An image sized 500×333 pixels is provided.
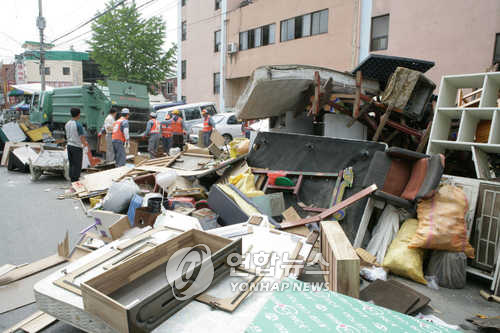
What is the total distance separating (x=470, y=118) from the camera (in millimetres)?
4336

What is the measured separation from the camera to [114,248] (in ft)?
9.27

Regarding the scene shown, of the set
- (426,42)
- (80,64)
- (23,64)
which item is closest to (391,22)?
(426,42)

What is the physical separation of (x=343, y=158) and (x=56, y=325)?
3910mm

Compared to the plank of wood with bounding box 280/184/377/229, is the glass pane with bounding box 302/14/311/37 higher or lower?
higher

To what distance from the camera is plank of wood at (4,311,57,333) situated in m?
2.54

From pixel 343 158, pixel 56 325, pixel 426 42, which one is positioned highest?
pixel 426 42

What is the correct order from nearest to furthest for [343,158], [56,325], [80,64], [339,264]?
[339,264], [56,325], [343,158], [80,64]

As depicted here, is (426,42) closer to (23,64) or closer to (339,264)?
(339,264)

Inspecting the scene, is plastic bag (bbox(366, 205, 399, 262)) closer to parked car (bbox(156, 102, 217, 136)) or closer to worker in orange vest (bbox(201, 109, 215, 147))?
worker in orange vest (bbox(201, 109, 215, 147))

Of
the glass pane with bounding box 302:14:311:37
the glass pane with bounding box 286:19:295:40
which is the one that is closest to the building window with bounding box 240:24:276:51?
the glass pane with bounding box 286:19:295:40

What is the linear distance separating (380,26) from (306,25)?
4.14m

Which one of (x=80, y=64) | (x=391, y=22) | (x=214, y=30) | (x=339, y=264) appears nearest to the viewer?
(x=339, y=264)

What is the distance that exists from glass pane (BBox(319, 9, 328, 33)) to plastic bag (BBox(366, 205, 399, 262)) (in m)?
13.3

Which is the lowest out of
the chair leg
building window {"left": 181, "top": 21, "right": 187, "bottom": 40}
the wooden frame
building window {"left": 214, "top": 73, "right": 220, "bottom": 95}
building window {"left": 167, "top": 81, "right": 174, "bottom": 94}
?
the wooden frame
